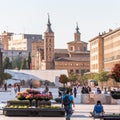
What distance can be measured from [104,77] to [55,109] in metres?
85.6

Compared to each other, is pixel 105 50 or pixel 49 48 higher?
pixel 49 48

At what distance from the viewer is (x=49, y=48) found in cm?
19712

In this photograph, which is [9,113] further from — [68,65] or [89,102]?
[68,65]

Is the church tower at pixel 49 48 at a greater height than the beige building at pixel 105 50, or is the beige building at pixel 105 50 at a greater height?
the church tower at pixel 49 48

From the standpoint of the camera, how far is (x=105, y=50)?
141250 mm

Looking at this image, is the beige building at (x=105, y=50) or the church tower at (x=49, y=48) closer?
the beige building at (x=105, y=50)

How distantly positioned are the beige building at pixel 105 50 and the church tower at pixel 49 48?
1395 inches

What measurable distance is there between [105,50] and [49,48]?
2276 inches

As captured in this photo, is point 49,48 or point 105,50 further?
point 49,48

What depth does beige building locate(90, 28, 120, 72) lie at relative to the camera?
126000mm

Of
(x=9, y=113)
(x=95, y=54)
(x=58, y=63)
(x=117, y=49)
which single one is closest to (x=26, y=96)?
(x=9, y=113)

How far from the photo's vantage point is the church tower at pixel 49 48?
193000 millimetres

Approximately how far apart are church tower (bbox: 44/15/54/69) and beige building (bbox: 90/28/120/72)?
35.4 meters

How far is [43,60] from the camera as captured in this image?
198 meters
